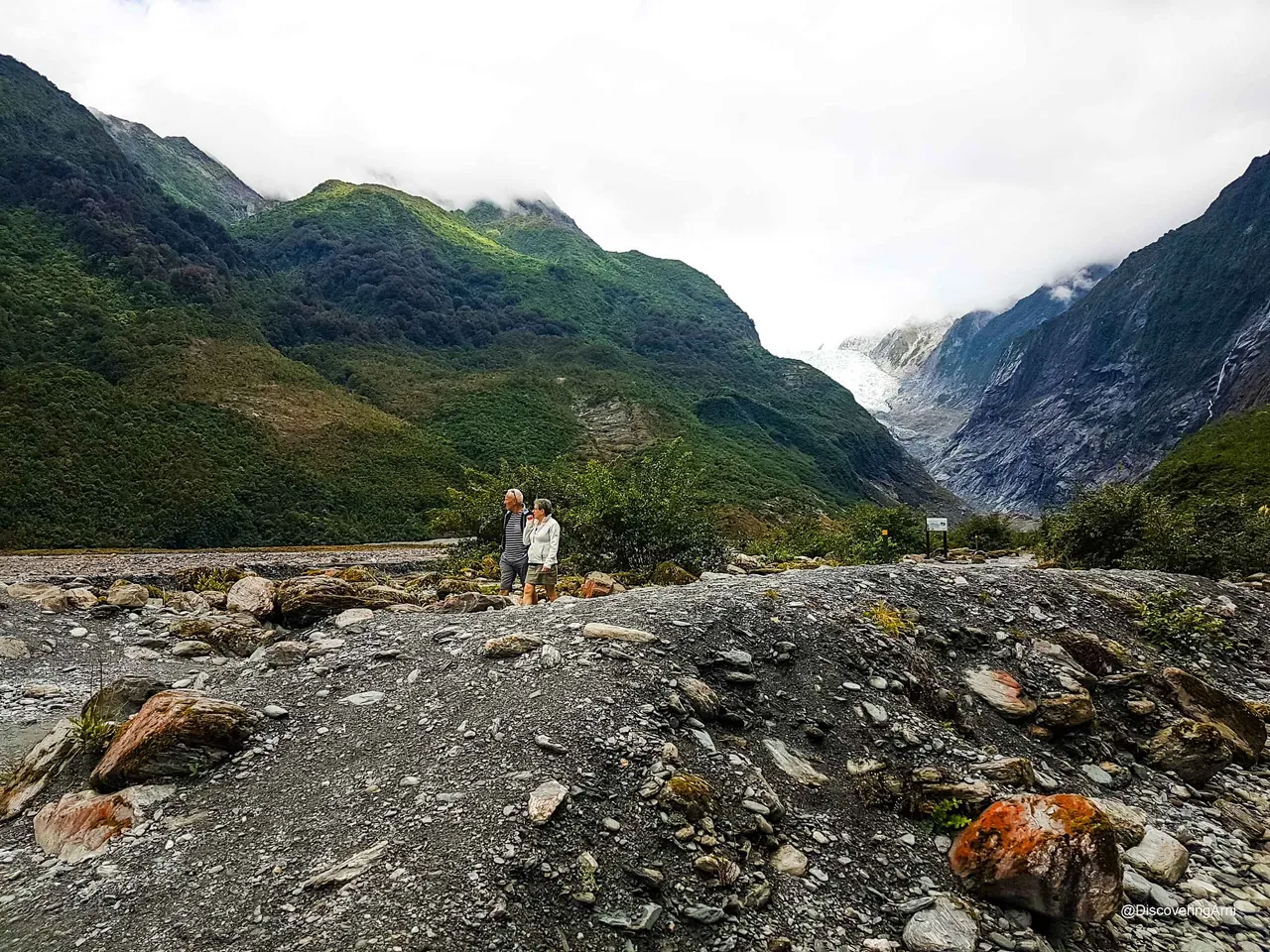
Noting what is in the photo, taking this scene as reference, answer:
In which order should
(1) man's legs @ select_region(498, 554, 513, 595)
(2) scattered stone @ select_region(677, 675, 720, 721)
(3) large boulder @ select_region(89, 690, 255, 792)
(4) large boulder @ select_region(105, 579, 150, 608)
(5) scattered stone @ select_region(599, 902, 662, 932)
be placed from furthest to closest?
(4) large boulder @ select_region(105, 579, 150, 608) → (1) man's legs @ select_region(498, 554, 513, 595) → (2) scattered stone @ select_region(677, 675, 720, 721) → (3) large boulder @ select_region(89, 690, 255, 792) → (5) scattered stone @ select_region(599, 902, 662, 932)

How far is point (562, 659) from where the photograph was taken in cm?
733

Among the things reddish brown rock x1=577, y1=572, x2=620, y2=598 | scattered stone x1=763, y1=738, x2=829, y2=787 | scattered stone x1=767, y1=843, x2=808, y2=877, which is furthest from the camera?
reddish brown rock x1=577, y1=572, x2=620, y2=598

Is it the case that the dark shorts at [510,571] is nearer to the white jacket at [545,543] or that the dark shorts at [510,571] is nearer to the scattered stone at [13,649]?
the white jacket at [545,543]

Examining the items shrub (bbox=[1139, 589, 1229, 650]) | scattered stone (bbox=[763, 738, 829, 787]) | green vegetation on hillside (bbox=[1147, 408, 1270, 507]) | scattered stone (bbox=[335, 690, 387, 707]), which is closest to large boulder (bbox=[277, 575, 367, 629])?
scattered stone (bbox=[335, 690, 387, 707])

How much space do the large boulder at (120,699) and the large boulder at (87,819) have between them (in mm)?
1166

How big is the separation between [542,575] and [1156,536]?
1893 centimetres

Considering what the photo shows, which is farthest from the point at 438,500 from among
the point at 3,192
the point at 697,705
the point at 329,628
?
the point at 3,192

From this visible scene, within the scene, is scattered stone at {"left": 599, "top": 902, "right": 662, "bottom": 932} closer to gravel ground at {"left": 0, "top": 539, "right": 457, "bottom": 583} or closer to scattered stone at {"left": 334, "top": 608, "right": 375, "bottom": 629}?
scattered stone at {"left": 334, "top": 608, "right": 375, "bottom": 629}

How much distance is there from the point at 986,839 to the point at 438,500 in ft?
209

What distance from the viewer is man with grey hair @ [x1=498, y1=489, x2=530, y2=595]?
12.0 metres

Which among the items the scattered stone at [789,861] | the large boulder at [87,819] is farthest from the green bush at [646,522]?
the large boulder at [87,819]

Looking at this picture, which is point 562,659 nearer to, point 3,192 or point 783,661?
point 783,661

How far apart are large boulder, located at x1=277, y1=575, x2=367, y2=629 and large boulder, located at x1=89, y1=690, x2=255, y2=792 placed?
4065 millimetres

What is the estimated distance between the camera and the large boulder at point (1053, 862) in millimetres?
4973
